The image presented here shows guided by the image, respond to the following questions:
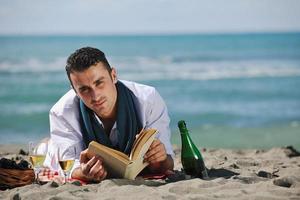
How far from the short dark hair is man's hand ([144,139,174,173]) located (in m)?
0.70

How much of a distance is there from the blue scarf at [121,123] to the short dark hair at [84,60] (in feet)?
1.07

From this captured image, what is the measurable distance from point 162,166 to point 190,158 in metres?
0.24

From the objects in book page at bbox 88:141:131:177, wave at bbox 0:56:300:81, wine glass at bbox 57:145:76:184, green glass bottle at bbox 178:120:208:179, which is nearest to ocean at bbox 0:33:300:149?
wave at bbox 0:56:300:81

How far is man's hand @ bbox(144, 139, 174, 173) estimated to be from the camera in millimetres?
4496

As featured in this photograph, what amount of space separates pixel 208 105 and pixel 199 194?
378 inches

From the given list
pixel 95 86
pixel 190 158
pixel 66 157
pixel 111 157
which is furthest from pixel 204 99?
pixel 111 157

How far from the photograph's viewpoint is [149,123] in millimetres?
4812

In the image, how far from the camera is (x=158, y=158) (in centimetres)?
457

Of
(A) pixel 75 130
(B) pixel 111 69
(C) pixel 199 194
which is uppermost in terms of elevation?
(B) pixel 111 69

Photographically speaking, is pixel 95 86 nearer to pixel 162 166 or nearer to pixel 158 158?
pixel 158 158

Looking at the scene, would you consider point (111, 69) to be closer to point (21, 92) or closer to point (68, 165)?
point (68, 165)

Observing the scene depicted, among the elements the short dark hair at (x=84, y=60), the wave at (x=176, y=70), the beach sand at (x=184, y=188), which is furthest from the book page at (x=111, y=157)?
the wave at (x=176, y=70)

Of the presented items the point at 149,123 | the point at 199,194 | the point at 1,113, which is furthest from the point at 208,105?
the point at 199,194

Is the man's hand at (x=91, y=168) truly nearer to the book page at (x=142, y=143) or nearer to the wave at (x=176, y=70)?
the book page at (x=142, y=143)
